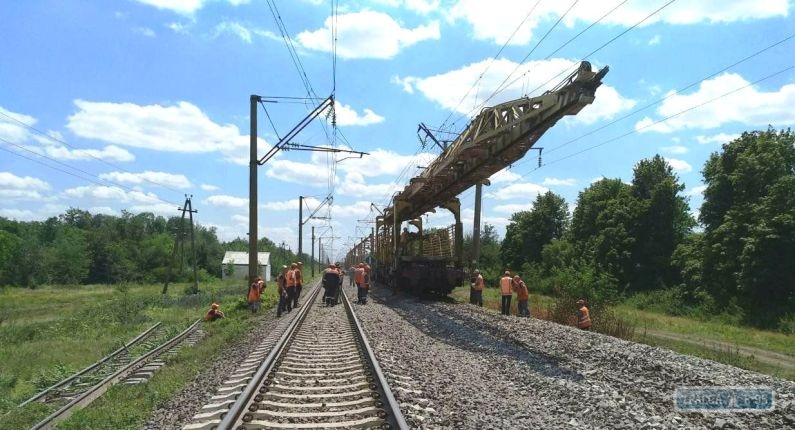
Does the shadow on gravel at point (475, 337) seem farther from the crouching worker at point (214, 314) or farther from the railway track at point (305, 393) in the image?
the crouching worker at point (214, 314)

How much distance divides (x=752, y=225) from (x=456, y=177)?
19.4 m

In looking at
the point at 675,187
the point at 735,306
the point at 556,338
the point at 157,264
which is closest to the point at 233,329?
the point at 556,338

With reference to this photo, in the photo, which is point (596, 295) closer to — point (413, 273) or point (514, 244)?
point (413, 273)

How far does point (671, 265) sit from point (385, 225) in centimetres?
2322

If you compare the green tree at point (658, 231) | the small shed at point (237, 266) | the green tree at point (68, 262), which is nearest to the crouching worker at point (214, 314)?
the green tree at point (658, 231)

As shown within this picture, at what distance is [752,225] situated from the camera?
29.9 metres

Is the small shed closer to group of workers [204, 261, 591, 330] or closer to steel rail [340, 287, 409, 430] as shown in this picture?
group of workers [204, 261, 591, 330]

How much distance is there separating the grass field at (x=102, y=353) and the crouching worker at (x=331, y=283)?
2961 mm

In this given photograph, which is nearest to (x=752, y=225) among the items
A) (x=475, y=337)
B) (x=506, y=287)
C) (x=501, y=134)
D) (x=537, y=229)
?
(x=506, y=287)

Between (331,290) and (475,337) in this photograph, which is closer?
(475,337)

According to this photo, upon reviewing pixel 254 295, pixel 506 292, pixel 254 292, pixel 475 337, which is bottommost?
pixel 475 337

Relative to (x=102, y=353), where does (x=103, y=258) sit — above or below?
above

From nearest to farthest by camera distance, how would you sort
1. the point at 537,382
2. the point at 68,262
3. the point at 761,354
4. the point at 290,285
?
the point at 537,382, the point at 761,354, the point at 290,285, the point at 68,262

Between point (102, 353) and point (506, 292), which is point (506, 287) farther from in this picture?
point (102, 353)
